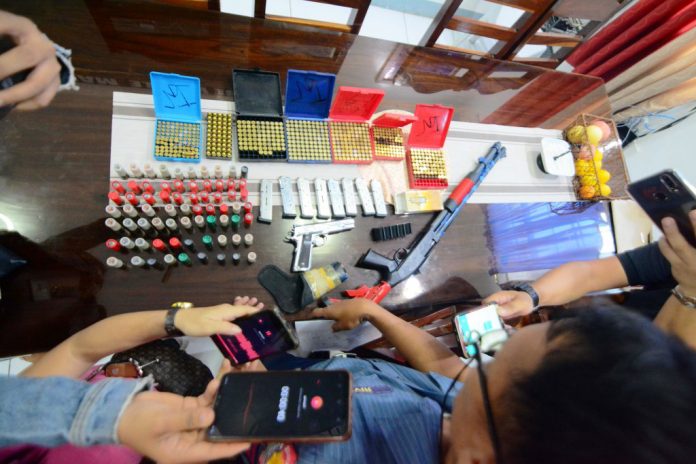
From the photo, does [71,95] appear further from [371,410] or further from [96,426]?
[371,410]

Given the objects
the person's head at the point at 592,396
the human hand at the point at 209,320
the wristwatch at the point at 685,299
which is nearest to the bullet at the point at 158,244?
the human hand at the point at 209,320

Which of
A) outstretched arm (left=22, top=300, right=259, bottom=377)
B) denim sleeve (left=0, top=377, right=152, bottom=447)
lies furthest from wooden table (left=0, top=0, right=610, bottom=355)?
denim sleeve (left=0, top=377, right=152, bottom=447)

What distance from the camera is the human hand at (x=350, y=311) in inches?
46.8

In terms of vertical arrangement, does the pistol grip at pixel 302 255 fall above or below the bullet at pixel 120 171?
below

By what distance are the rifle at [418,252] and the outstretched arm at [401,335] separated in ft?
0.17

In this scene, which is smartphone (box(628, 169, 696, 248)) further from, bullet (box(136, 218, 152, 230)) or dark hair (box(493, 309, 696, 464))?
bullet (box(136, 218, 152, 230))

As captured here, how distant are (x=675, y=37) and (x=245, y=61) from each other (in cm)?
253

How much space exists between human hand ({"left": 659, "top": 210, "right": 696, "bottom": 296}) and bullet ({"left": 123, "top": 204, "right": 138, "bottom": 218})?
1.78 m

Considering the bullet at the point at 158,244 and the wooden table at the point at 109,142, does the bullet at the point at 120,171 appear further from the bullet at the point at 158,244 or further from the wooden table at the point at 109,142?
the bullet at the point at 158,244

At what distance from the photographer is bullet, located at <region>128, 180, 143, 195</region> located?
1.07 meters

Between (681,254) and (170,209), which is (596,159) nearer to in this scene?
(681,254)

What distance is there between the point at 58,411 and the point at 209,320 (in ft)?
1.21

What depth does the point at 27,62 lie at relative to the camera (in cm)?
76

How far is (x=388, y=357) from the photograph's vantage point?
1350mm
